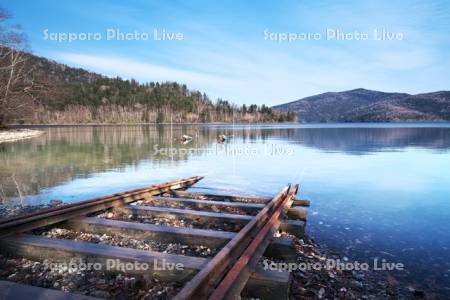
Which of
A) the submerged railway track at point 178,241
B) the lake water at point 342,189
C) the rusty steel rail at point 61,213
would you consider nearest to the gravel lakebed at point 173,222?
the submerged railway track at point 178,241

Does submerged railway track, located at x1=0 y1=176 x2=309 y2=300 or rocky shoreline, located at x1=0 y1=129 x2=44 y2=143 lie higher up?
rocky shoreline, located at x1=0 y1=129 x2=44 y2=143

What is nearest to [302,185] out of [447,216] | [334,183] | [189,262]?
[334,183]

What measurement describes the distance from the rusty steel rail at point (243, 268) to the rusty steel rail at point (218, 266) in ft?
0.42

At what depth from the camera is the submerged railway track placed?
3482 mm

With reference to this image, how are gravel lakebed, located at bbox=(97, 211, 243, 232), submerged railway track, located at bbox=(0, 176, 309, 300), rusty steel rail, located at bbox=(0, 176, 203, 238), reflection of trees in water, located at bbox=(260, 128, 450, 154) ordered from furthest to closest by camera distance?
1. reflection of trees in water, located at bbox=(260, 128, 450, 154)
2. gravel lakebed, located at bbox=(97, 211, 243, 232)
3. rusty steel rail, located at bbox=(0, 176, 203, 238)
4. submerged railway track, located at bbox=(0, 176, 309, 300)

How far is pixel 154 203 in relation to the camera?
8531 mm

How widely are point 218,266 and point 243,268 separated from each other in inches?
12.0

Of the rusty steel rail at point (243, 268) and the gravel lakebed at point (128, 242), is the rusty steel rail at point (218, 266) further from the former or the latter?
the gravel lakebed at point (128, 242)

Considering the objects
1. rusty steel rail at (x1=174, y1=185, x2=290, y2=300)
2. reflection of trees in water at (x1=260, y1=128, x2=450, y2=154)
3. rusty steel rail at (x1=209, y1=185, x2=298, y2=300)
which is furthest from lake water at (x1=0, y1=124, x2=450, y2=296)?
reflection of trees in water at (x1=260, y1=128, x2=450, y2=154)

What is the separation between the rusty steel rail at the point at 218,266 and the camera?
3.13 metres

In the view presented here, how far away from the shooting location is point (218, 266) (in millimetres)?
3738

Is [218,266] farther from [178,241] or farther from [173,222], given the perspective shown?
[173,222]

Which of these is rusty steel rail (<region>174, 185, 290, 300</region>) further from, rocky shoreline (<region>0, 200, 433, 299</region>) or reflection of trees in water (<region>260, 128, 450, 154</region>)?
reflection of trees in water (<region>260, 128, 450, 154</region>)

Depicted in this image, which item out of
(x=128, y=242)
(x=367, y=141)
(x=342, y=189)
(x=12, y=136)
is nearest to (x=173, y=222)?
(x=128, y=242)
